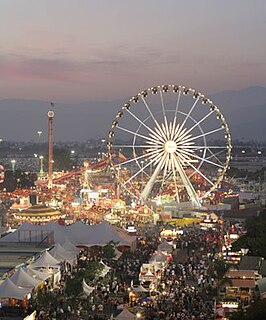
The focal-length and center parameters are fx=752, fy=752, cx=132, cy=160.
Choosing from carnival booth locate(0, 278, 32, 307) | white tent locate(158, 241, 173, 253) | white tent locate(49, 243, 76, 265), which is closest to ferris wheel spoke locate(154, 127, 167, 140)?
white tent locate(158, 241, 173, 253)

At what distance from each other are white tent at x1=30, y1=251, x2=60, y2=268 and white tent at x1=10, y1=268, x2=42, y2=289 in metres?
2.59

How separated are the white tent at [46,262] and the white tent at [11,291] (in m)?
3.66

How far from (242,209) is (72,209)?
11.9m

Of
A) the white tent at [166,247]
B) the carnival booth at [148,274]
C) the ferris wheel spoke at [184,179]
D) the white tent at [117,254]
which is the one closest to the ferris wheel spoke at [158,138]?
the ferris wheel spoke at [184,179]

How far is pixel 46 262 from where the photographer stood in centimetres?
2695

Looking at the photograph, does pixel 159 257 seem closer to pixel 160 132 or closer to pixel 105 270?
pixel 105 270

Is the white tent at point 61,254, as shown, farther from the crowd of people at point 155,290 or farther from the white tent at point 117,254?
the white tent at point 117,254

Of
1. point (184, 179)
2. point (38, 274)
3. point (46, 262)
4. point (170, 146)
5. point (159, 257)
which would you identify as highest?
point (170, 146)

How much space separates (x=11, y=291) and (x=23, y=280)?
115 centimetres

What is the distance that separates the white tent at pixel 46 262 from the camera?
2670 centimetres

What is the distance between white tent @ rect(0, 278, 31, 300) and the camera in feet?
72.2

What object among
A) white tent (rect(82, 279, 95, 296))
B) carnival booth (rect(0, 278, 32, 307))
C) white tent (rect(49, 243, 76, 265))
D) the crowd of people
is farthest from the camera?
white tent (rect(49, 243, 76, 265))

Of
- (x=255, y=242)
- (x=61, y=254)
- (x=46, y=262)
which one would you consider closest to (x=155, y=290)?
(x=46, y=262)

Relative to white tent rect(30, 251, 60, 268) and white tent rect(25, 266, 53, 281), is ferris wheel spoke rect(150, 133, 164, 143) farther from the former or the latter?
white tent rect(25, 266, 53, 281)
